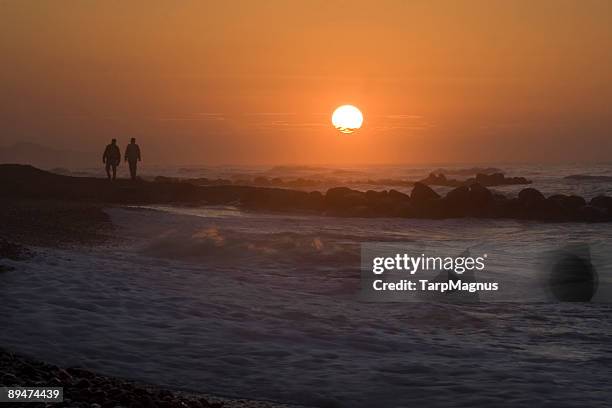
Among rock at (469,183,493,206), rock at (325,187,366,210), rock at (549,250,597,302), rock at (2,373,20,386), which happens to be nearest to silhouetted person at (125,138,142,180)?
rock at (325,187,366,210)

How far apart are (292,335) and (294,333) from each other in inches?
3.5

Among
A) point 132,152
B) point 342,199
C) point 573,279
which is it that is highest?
point 132,152

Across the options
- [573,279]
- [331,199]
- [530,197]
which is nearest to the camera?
[573,279]

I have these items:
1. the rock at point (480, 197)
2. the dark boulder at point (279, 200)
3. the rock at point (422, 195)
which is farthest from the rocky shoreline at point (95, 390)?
the rock at point (480, 197)

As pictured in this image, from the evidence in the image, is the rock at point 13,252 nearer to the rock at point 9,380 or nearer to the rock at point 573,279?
the rock at point 9,380

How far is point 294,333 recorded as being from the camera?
7.64 meters

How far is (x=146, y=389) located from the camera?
5.52 meters

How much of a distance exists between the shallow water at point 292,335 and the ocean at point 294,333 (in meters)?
0.02

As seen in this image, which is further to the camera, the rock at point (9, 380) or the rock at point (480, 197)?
the rock at point (480, 197)

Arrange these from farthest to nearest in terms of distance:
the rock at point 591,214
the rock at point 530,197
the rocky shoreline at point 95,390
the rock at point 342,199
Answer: the rock at point 342,199 < the rock at point 530,197 < the rock at point 591,214 < the rocky shoreline at point 95,390

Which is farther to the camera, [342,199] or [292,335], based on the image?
[342,199]

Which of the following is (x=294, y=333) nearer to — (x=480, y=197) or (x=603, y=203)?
(x=480, y=197)

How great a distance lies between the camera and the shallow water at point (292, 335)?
19.4ft

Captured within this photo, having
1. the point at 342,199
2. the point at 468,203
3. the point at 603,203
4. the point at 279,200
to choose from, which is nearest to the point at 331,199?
the point at 342,199
